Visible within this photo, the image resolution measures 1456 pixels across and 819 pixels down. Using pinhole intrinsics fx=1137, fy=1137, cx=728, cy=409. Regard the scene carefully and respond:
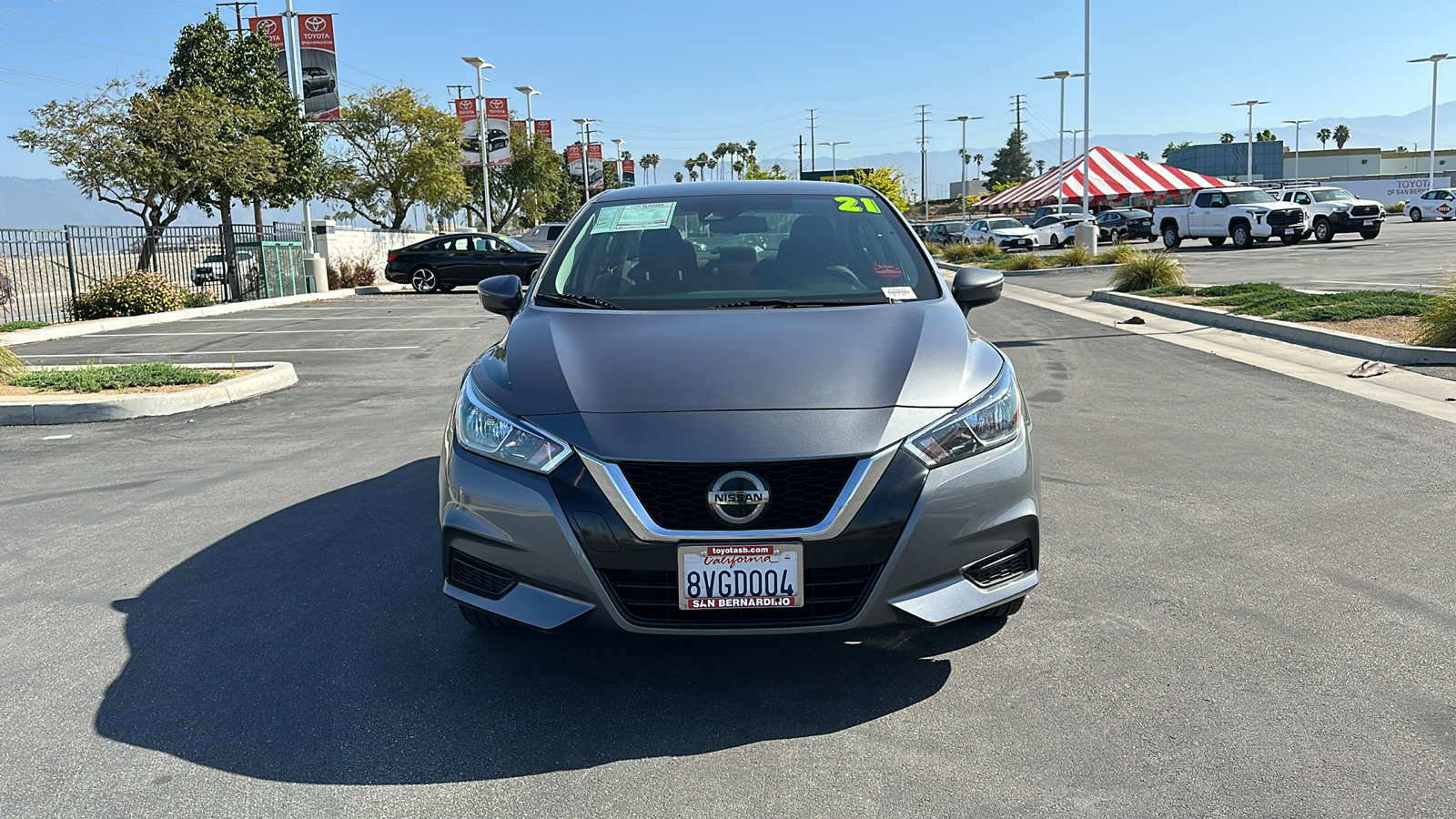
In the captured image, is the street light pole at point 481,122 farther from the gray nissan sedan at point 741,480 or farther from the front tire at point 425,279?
the gray nissan sedan at point 741,480

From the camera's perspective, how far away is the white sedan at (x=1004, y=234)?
4400 centimetres

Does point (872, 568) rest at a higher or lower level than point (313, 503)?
higher

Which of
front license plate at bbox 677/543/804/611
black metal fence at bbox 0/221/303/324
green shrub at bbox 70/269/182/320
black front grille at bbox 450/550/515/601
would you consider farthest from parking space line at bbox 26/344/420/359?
front license plate at bbox 677/543/804/611

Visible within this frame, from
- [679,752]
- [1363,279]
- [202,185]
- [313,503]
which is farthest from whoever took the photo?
[202,185]

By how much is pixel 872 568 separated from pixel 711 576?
0.45 metres

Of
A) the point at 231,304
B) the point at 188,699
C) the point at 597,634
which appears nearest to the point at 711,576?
the point at 597,634

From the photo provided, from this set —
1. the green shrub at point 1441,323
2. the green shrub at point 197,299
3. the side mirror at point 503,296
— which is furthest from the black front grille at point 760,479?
the green shrub at point 197,299

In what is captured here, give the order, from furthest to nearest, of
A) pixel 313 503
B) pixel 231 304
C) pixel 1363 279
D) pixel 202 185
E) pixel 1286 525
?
1. pixel 202 185
2. pixel 231 304
3. pixel 1363 279
4. pixel 313 503
5. pixel 1286 525

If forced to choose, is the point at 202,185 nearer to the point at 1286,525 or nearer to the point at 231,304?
the point at 231,304

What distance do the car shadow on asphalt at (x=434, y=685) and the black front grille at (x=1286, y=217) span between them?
35.4 m

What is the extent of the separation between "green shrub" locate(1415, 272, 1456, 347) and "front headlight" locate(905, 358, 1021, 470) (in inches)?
345

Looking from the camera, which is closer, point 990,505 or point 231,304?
point 990,505

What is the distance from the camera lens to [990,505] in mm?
3326

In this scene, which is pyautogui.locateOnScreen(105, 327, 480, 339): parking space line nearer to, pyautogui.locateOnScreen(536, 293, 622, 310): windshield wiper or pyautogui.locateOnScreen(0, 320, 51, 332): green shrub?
pyautogui.locateOnScreen(0, 320, 51, 332): green shrub
